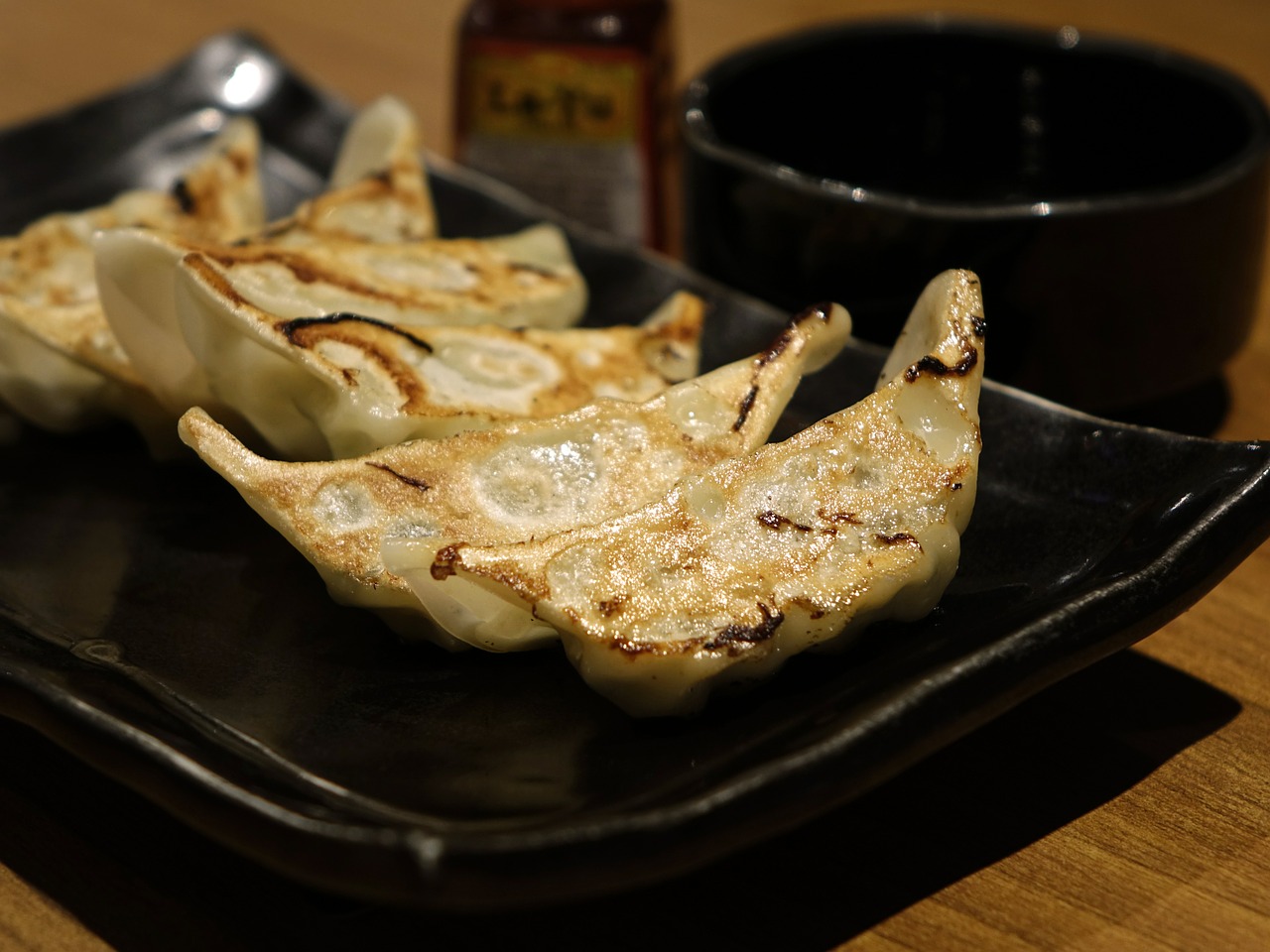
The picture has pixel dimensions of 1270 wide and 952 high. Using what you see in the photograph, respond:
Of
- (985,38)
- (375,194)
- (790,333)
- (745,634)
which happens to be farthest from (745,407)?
(985,38)

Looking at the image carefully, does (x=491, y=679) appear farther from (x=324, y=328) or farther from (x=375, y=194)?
(x=375, y=194)

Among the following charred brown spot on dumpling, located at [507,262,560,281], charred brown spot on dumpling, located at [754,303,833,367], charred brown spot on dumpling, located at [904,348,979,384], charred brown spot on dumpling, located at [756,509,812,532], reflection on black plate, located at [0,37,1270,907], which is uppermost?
charred brown spot on dumpling, located at [904,348,979,384]

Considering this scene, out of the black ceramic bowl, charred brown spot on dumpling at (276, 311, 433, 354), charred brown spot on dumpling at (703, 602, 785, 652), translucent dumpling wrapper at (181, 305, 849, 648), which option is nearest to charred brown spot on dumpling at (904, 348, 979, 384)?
translucent dumpling wrapper at (181, 305, 849, 648)

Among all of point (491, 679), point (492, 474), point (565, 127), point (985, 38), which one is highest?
point (985, 38)

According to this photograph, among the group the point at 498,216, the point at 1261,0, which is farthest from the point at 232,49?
the point at 1261,0

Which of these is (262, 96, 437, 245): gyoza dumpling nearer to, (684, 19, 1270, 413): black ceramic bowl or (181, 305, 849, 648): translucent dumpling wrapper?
(684, 19, 1270, 413): black ceramic bowl

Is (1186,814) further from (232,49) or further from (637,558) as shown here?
(232,49)

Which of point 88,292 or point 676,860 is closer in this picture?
point 676,860
